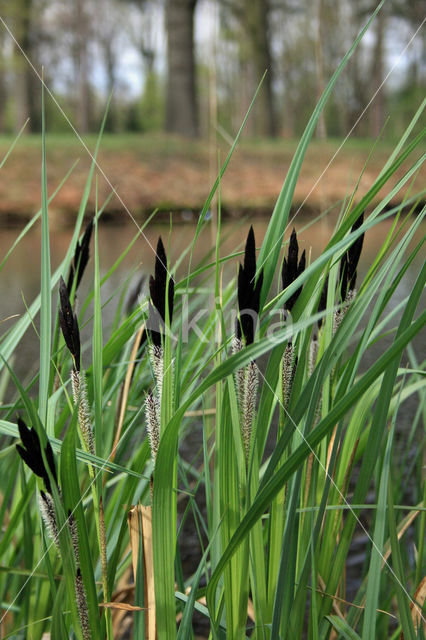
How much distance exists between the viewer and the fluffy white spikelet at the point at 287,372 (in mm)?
297

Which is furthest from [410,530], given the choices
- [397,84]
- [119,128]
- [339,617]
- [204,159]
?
[119,128]

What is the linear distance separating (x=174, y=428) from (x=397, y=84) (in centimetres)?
1270

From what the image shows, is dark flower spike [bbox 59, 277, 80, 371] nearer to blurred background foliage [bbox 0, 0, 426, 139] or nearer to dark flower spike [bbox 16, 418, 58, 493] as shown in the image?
dark flower spike [bbox 16, 418, 58, 493]

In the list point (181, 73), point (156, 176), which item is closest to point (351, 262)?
point (156, 176)

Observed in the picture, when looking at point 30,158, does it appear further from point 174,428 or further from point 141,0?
point 174,428

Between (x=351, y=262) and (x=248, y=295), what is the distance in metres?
0.11

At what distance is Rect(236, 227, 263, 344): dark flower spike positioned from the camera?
0.24 metres

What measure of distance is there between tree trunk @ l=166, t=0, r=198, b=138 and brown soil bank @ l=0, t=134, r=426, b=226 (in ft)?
1.01

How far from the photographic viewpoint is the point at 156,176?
22.0 feet

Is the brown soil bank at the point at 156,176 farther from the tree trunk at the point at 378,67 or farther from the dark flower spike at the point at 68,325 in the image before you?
the dark flower spike at the point at 68,325

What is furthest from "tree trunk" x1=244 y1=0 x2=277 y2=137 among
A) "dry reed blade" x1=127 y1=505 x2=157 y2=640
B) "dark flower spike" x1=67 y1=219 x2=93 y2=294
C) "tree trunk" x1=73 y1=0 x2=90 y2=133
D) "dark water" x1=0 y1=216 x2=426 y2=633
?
"dry reed blade" x1=127 y1=505 x2=157 y2=640

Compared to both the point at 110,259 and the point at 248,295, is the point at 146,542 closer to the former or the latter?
the point at 248,295

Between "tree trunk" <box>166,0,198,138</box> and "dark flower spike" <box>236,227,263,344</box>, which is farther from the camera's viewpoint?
"tree trunk" <box>166,0,198,138</box>

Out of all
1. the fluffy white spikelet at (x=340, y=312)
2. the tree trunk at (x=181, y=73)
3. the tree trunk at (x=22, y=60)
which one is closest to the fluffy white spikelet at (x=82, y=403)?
the fluffy white spikelet at (x=340, y=312)
